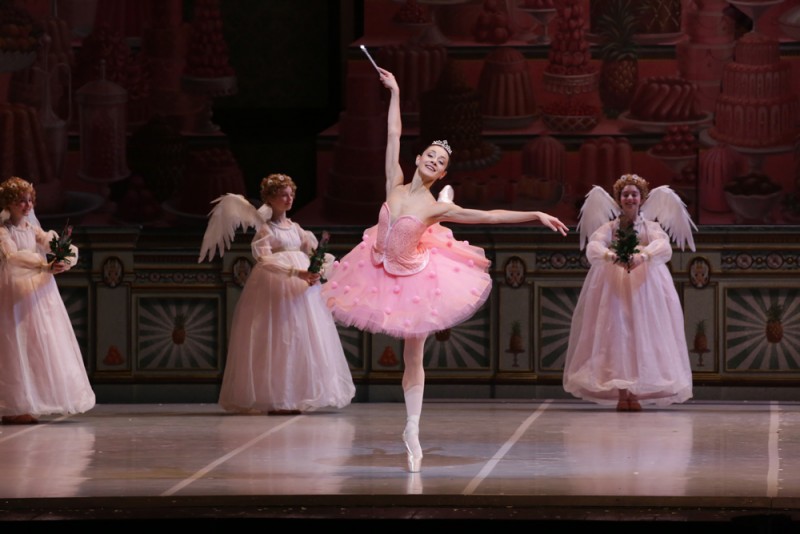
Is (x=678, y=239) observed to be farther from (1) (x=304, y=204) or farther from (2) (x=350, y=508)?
(2) (x=350, y=508)

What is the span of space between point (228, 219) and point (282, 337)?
797 millimetres

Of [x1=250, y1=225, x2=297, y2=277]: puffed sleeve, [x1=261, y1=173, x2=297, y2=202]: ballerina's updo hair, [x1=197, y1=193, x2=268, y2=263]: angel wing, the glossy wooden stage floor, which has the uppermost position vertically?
[x1=261, y1=173, x2=297, y2=202]: ballerina's updo hair

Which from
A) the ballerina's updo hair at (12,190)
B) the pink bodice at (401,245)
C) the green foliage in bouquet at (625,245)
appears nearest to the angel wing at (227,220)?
the ballerina's updo hair at (12,190)

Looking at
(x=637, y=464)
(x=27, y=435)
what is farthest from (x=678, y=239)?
(x=27, y=435)

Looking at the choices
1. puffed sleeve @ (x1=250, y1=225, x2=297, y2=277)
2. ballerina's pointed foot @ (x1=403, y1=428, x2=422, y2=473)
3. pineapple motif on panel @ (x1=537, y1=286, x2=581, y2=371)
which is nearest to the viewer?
ballerina's pointed foot @ (x1=403, y1=428, x2=422, y2=473)

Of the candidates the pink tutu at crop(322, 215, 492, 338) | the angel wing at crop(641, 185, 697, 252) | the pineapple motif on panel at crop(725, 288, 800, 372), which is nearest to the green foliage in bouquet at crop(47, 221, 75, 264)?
the pink tutu at crop(322, 215, 492, 338)

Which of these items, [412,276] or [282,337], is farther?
[282,337]

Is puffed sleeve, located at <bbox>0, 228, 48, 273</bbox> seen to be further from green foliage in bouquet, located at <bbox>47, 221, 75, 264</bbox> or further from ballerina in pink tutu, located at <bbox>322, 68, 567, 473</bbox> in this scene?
ballerina in pink tutu, located at <bbox>322, 68, 567, 473</bbox>

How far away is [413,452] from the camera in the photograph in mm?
7930

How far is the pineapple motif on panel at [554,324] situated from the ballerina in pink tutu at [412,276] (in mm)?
3154

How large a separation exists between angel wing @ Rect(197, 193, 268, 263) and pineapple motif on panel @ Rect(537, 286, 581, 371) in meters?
2.00

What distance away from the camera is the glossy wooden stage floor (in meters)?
6.96

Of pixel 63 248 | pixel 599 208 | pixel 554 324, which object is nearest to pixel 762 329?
pixel 554 324

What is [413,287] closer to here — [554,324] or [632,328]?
[632,328]
